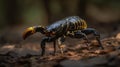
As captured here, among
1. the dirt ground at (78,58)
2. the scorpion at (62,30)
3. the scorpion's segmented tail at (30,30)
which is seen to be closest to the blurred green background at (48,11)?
the scorpion at (62,30)

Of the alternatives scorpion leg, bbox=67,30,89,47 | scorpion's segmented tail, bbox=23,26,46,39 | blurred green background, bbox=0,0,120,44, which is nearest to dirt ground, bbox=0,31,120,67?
scorpion leg, bbox=67,30,89,47

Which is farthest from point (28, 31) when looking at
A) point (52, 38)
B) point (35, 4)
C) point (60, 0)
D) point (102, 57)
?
point (35, 4)

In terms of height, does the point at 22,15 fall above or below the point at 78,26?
above

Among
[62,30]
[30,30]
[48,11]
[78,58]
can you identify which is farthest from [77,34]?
[48,11]

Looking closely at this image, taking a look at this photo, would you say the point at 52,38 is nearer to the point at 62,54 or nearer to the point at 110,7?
the point at 62,54

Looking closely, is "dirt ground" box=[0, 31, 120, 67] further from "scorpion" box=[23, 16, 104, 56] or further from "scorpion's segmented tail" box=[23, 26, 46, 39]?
"scorpion's segmented tail" box=[23, 26, 46, 39]

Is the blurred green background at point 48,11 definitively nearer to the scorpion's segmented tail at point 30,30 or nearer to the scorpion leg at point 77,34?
the scorpion leg at point 77,34

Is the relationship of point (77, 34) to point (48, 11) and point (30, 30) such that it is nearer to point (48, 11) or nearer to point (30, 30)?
point (30, 30)

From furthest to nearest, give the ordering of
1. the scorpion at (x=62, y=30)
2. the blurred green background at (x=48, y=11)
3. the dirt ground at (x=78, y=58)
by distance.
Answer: the blurred green background at (x=48, y=11), the scorpion at (x=62, y=30), the dirt ground at (x=78, y=58)
